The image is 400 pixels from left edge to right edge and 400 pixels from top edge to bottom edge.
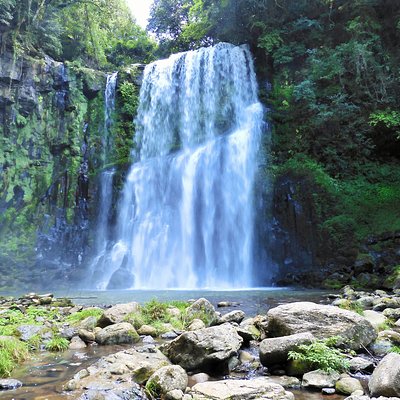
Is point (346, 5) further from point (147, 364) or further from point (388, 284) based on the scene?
point (147, 364)

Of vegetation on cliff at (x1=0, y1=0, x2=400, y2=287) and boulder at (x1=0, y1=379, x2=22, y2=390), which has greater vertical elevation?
vegetation on cliff at (x1=0, y1=0, x2=400, y2=287)

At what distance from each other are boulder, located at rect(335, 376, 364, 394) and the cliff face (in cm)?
A: 1668

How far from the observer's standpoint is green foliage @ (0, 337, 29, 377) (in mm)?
4616

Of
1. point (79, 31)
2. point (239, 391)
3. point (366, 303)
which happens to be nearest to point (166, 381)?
point (239, 391)

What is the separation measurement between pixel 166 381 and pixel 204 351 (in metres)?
0.80

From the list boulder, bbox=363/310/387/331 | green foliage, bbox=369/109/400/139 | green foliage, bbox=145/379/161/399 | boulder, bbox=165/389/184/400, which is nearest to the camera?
boulder, bbox=165/389/184/400

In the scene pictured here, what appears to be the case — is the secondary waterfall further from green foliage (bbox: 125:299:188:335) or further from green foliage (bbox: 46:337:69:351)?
green foliage (bbox: 46:337:69:351)

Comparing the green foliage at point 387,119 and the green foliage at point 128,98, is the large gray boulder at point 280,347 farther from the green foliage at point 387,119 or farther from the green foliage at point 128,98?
the green foliage at point 128,98

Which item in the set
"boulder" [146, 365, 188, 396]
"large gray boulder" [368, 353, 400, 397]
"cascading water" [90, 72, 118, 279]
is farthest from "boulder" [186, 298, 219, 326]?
"cascading water" [90, 72, 118, 279]

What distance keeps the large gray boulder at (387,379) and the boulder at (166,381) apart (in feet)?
5.88

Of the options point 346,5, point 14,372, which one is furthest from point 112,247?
point 346,5

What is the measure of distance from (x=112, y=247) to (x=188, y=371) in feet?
51.0

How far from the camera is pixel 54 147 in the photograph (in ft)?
69.1

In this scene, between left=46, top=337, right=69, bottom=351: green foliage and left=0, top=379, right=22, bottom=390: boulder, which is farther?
left=46, top=337, right=69, bottom=351: green foliage
